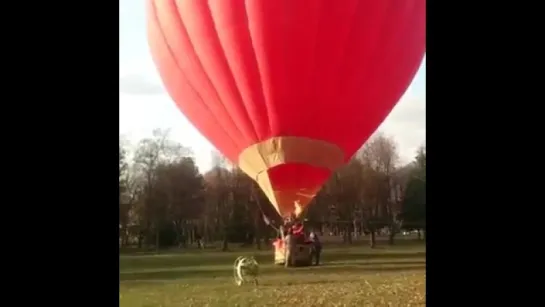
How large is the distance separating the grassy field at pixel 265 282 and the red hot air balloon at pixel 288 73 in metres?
0.28

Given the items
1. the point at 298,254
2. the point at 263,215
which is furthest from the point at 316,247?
the point at 263,215

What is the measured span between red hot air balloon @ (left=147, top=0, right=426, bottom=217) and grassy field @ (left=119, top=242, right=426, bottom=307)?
0.91 feet

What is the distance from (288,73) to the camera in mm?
2908

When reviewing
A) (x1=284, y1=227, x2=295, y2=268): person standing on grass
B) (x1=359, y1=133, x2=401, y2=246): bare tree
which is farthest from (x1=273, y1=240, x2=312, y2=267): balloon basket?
(x1=359, y1=133, x2=401, y2=246): bare tree

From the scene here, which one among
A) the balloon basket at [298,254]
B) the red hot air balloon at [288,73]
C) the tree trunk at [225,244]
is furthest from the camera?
the tree trunk at [225,244]

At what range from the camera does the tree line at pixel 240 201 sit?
10.3 ft

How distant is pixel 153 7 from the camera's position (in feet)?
10.2

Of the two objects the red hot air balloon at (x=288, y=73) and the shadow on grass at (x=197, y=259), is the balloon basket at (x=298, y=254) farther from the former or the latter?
the red hot air balloon at (x=288, y=73)

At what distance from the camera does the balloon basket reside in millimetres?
2988

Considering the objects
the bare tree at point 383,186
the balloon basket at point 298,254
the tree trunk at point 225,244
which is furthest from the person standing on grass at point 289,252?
the bare tree at point 383,186
